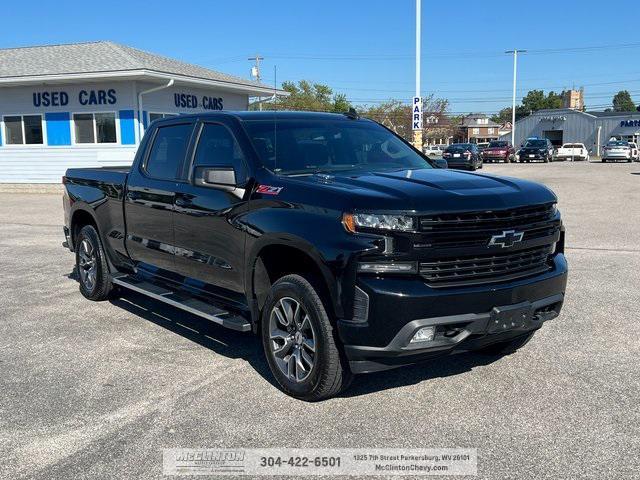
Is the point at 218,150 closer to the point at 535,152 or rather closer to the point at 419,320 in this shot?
the point at 419,320

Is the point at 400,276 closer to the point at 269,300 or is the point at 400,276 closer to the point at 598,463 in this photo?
the point at 269,300

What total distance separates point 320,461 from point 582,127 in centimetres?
7871

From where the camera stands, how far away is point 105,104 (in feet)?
68.8

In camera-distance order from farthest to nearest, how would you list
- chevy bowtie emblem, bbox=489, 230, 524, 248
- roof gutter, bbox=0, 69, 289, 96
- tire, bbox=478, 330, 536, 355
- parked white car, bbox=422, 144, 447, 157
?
parked white car, bbox=422, 144, 447, 157 → roof gutter, bbox=0, 69, 289, 96 → tire, bbox=478, 330, 536, 355 → chevy bowtie emblem, bbox=489, 230, 524, 248

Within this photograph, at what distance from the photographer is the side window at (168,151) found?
554cm

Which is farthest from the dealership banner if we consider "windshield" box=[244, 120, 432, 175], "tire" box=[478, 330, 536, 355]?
"windshield" box=[244, 120, 432, 175]

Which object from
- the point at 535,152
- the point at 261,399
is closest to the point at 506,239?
the point at 261,399

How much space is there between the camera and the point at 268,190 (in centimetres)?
439

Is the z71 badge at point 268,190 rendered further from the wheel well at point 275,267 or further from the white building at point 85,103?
the white building at point 85,103

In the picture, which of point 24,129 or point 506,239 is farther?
point 24,129

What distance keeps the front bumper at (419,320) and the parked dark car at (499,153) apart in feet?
155

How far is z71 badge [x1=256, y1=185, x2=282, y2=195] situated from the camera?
4.31 meters

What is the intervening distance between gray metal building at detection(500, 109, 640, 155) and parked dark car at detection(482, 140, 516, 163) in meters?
27.0

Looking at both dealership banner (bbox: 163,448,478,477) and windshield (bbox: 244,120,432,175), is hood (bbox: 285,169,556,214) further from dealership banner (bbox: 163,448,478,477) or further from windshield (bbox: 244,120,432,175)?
dealership banner (bbox: 163,448,478,477)
